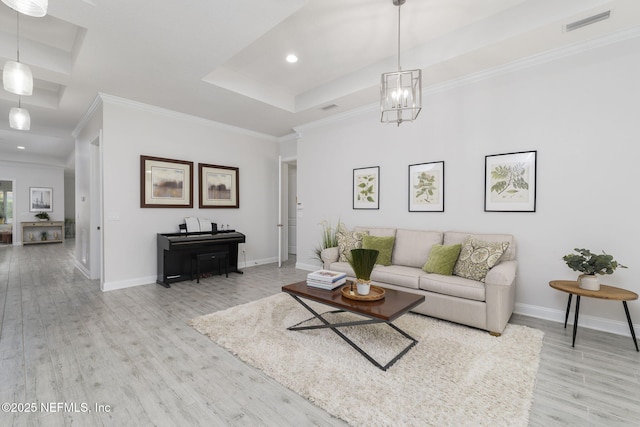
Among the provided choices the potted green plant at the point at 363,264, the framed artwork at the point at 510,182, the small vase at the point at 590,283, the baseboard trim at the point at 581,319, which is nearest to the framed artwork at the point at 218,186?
the potted green plant at the point at 363,264

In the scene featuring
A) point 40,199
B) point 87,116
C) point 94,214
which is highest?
point 87,116

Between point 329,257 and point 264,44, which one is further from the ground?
point 264,44

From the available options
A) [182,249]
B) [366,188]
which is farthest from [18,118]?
[366,188]

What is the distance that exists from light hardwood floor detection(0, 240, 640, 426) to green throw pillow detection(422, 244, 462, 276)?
92 centimetres

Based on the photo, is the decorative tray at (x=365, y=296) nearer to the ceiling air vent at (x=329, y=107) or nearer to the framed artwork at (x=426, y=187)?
the framed artwork at (x=426, y=187)

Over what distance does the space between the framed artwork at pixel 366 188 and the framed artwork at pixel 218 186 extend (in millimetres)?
2454

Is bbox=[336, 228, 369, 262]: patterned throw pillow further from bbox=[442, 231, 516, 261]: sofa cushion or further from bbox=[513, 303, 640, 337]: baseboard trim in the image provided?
bbox=[513, 303, 640, 337]: baseboard trim

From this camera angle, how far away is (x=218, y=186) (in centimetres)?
552

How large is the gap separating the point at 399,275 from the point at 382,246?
2.16 feet

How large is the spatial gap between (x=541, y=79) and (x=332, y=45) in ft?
7.77

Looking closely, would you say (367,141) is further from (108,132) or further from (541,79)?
(108,132)

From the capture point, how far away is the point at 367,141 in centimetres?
473

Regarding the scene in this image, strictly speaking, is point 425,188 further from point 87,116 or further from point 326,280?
point 87,116

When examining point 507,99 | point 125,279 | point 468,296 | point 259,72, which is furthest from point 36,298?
point 507,99
